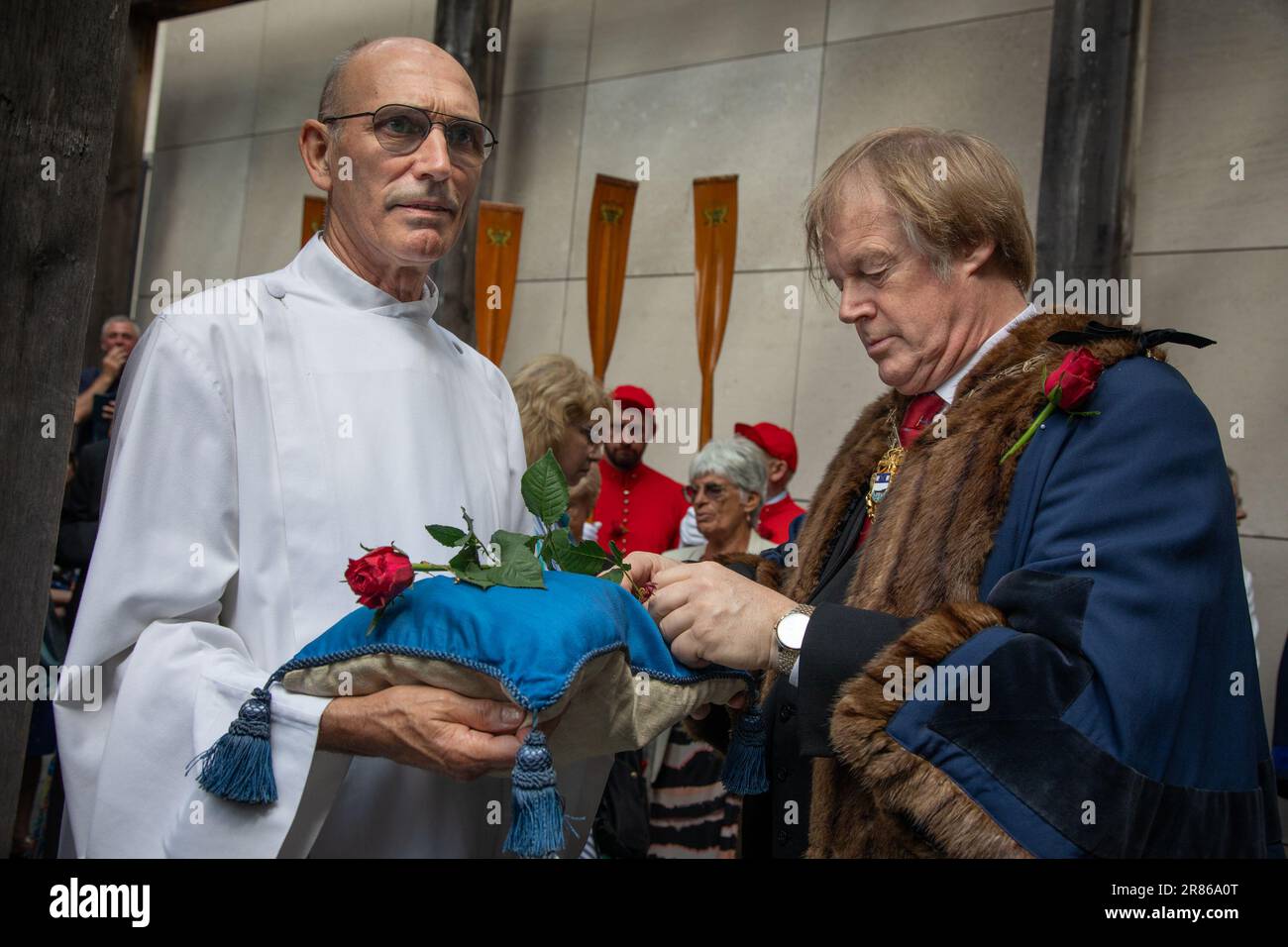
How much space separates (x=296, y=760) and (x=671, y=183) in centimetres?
593

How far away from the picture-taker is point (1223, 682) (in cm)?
154

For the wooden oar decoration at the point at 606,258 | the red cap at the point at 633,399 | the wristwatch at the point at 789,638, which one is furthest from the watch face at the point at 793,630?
the wooden oar decoration at the point at 606,258

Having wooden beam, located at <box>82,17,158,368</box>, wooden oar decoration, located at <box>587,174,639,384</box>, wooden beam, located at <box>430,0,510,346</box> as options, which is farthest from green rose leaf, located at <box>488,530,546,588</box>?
wooden beam, located at <box>82,17,158,368</box>

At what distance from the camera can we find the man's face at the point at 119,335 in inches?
244

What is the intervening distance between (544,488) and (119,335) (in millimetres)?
5268

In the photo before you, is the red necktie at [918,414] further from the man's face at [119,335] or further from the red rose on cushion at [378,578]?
the man's face at [119,335]

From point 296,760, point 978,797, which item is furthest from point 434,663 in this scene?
point 978,797

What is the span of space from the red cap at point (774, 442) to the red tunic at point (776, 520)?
21 cm

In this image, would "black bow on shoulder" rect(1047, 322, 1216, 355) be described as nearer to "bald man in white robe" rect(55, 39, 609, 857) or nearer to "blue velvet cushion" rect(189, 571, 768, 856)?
"blue velvet cushion" rect(189, 571, 768, 856)

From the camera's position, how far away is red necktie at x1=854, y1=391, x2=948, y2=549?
6.23 feet

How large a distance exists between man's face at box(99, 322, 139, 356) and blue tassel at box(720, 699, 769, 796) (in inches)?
207

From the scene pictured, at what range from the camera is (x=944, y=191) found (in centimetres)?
176
